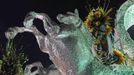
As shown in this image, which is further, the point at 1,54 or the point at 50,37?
the point at 1,54

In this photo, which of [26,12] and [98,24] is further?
[26,12]

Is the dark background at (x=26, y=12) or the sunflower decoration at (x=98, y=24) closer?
the sunflower decoration at (x=98, y=24)

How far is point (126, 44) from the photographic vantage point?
84 cm

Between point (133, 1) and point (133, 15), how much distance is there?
0.19 feet

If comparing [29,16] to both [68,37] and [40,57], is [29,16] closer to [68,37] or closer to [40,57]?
[68,37]

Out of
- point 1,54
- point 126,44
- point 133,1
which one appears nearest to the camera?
point 126,44

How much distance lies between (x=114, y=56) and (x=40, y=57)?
2.61 ft

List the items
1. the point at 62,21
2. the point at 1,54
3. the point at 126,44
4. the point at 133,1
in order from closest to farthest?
the point at 62,21, the point at 126,44, the point at 133,1, the point at 1,54

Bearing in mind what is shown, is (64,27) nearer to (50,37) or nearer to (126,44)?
(50,37)

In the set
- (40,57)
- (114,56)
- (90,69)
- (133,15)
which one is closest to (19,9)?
(40,57)

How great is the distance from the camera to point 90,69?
545mm

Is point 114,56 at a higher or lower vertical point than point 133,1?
lower

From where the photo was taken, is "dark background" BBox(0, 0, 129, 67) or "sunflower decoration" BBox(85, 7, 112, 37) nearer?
"sunflower decoration" BBox(85, 7, 112, 37)

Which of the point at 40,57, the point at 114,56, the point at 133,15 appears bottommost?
the point at 40,57
